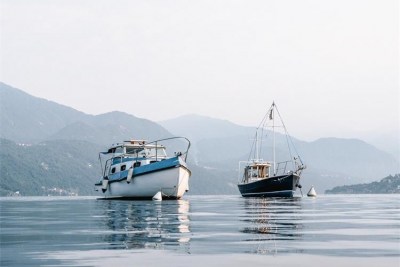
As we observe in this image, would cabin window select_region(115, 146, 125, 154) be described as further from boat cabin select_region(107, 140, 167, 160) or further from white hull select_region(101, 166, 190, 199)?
white hull select_region(101, 166, 190, 199)

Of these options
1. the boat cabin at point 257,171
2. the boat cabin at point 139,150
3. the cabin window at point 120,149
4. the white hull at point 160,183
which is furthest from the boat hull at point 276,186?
the white hull at point 160,183

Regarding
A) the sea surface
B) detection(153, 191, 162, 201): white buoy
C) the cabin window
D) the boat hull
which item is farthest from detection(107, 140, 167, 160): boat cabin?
the sea surface

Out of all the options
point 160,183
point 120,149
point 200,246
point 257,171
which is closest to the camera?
point 200,246

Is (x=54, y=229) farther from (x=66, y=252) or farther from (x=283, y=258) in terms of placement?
(x=283, y=258)

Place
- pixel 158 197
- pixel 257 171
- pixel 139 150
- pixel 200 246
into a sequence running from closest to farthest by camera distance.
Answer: pixel 200 246 < pixel 158 197 < pixel 139 150 < pixel 257 171

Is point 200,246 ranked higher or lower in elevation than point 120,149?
lower

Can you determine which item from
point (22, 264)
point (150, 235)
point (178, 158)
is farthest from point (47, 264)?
point (178, 158)

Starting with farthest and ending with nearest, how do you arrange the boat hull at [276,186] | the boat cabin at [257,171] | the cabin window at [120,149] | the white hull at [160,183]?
the boat cabin at [257,171] → the boat hull at [276,186] → the cabin window at [120,149] → the white hull at [160,183]

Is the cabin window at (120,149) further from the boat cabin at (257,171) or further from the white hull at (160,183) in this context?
the boat cabin at (257,171)

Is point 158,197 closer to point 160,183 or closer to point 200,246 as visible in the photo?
point 160,183

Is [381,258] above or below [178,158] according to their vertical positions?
below

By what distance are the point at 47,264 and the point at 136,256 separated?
2355 millimetres

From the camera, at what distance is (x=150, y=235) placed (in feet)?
79.7

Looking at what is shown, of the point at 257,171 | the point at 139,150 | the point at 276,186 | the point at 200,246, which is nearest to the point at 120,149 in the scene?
the point at 139,150
